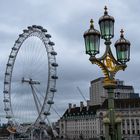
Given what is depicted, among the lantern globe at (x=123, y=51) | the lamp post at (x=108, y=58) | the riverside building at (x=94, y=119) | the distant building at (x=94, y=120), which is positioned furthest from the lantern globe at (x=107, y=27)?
the riverside building at (x=94, y=119)

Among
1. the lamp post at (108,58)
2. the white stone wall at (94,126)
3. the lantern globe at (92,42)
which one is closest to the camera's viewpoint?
the lamp post at (108,58)

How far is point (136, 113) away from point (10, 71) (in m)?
77.3

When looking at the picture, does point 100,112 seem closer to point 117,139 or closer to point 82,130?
point 82,130

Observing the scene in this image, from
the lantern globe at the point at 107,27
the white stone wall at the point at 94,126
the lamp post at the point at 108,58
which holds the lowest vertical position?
the lamp post at the point at 108,58

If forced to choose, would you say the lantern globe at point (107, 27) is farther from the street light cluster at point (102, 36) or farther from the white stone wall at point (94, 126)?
the white stone wall at point (94, 126)

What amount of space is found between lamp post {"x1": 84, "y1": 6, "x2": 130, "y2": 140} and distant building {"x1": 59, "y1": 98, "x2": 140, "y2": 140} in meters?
111

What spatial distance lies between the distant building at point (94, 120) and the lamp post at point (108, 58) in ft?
364

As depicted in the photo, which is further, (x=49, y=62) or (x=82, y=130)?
(x=82, y=130)

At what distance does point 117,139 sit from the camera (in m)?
10.5

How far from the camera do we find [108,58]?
37.6ft

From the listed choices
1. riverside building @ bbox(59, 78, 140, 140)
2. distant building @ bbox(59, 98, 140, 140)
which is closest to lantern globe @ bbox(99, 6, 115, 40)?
distant building @ bbox(59, 98, 140, 140)

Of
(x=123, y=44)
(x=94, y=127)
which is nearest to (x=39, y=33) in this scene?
(x=123, y=44)

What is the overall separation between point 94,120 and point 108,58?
143 metres

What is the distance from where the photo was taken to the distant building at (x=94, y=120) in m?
137
